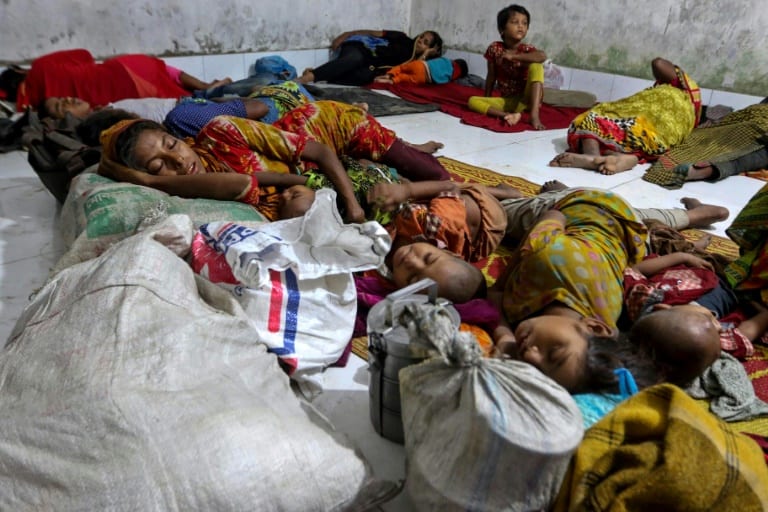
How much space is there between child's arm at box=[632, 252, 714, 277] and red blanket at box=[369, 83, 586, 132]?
92.4 inches

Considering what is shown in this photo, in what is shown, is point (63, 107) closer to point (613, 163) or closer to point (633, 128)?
point (613, 163)

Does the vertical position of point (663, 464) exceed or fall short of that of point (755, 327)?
it exceeds it

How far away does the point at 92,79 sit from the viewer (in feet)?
11.9

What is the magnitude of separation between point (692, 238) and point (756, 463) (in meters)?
1.74

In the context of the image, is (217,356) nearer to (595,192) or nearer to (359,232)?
(359,232)

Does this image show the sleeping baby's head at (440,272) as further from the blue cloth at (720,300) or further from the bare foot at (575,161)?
the bare foot at (575,161)

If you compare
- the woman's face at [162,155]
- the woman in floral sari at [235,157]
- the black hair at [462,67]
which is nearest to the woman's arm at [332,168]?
the woman in floral sari at [235,157]

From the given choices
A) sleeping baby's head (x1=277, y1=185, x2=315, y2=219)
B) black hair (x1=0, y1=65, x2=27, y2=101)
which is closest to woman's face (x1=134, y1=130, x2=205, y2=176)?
sleeping baby's head (x1=277, y1=185, x2=315, y2=219)

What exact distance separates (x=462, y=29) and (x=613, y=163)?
3358 millimetres

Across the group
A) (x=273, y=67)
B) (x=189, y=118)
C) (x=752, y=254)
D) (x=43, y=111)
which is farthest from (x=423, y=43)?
(x=752, y=254)

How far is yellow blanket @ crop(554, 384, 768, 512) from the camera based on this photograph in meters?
0.79

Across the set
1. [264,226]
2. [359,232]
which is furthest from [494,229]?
[264,226]

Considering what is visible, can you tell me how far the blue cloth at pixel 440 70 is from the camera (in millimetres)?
5457

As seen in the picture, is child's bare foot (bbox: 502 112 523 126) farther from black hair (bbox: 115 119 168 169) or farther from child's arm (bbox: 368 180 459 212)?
black hair (bbox: 115 119 168 169)
